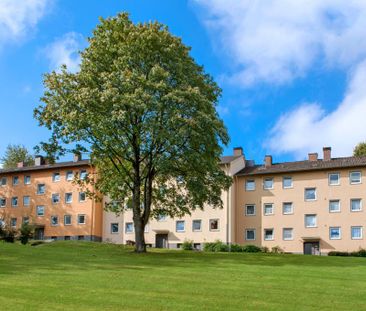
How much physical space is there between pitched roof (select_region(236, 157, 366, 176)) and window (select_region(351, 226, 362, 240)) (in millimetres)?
6750

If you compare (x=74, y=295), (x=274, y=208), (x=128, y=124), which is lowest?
(x=74, y=295)

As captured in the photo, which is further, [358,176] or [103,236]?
[103,236]

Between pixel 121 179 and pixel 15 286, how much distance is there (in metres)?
25.1

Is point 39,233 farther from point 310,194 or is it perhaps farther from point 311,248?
point 310,194

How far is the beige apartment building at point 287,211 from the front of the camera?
206 ft

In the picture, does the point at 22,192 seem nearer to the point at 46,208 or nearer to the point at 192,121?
the point at 46,208

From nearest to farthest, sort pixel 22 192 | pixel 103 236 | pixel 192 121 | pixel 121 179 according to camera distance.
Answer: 1. pixel 192 121
2. pixel 121 179
3. pixel 103 236
4. pixel 22 192


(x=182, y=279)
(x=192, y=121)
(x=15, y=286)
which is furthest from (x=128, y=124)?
(x=15, y=286)

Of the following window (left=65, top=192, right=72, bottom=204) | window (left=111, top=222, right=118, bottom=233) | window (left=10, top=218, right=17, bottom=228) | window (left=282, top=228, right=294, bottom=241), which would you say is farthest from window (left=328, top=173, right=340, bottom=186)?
window (left=10, top=218, right=17, bottom=228)

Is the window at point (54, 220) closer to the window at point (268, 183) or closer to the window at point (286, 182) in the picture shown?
the window at point (268, 183)

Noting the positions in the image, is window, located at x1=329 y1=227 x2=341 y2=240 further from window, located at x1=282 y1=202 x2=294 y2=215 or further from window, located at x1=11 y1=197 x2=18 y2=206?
window, located at x1=11 y1=197 x2=18 y2=206

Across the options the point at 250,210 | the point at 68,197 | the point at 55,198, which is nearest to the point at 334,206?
the point at 250,210

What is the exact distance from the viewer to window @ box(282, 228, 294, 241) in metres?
65.6

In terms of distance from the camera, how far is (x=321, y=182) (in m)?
64.6
